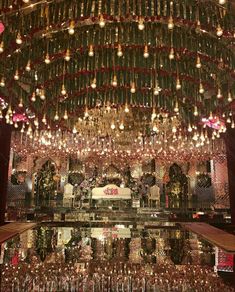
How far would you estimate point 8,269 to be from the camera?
146 inches

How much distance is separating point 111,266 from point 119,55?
2666 mm

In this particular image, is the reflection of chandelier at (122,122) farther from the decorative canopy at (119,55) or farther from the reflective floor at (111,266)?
the reflective floor at (111,266)

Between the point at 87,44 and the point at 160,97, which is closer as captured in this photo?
the point at 87,44

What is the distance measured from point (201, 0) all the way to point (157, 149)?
317 inches

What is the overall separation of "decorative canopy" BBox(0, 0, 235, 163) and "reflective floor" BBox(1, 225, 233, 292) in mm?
2583

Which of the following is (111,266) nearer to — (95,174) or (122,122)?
(122,122)

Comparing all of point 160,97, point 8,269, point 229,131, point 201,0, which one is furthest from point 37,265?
point 229,131

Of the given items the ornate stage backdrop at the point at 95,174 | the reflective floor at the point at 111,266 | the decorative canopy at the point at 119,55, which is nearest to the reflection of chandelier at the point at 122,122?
the decorative canopy at the point at 119,55

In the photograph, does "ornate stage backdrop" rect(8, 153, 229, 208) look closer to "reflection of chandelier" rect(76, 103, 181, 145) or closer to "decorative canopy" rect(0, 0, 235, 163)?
"reflection of chandelier" rect(76, 103, 181, 145)

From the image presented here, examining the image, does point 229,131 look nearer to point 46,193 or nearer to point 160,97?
point 160,97

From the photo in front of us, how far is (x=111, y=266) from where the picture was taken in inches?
155

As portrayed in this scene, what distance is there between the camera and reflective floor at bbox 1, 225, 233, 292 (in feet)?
10.3

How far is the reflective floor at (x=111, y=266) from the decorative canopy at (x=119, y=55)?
2583 mm

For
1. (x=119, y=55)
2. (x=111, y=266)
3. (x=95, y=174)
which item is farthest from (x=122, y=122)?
(x=95, y=174)
